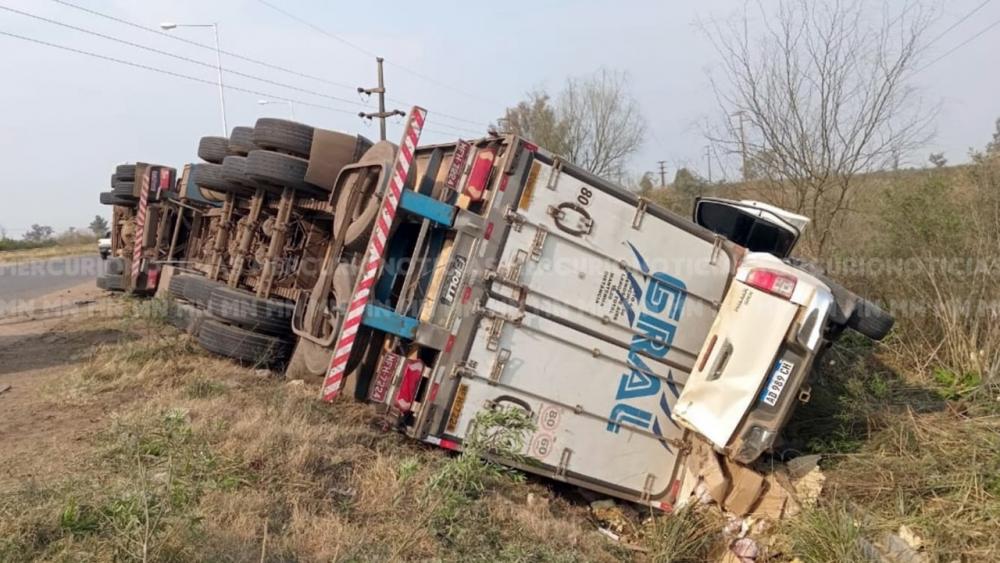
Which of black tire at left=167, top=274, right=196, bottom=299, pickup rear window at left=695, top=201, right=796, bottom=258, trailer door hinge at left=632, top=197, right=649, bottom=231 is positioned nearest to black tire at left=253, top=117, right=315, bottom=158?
black tire at left=167, top=274, right=196, bottom=299

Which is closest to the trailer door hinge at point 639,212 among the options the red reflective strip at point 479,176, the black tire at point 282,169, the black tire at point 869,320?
the red reflective strip at point 479,176

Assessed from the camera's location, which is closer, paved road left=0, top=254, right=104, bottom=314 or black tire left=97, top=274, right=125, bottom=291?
black tire left=97, top=274, right=125, bottom=291

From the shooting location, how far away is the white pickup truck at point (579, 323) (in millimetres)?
4137

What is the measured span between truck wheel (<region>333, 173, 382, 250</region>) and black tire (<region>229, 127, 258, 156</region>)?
2.87 metres

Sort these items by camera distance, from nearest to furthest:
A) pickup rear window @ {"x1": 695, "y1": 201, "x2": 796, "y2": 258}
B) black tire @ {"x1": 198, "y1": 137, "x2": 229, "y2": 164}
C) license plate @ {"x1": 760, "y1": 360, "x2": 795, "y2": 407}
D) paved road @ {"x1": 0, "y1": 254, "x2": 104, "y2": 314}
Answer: license plate @ {"x1": 760, "y1": 360, "x2": 795, "y2": 407}, pickup rear window @ {"x1": 695, "y1": 201, "x2": 796, "y2": 258}, black tire @ {"x1": 198, "y1": 137, "x2": 229, "y2": 164}, paved road @ {"x1": 0, "y1": 254, "x2": 104, "y2": 314}

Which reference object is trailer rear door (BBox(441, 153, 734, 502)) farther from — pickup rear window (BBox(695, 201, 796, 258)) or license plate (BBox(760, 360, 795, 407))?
pickup rear window (BBox(695, 201, 796, 258))

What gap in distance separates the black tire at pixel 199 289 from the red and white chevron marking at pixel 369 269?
2.81 meters

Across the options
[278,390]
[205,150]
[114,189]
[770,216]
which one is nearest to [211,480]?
[278,390]

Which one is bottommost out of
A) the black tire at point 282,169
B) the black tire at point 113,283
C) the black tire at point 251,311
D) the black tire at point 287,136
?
the black tire at point 113,283

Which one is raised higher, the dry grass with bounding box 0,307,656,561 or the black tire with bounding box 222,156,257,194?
the black tire with bounding box 222,156,257,194

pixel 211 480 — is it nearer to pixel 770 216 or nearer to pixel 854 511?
pixel 854 511

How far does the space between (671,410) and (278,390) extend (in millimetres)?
3049

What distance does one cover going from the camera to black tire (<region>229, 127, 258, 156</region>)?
24.5 feet

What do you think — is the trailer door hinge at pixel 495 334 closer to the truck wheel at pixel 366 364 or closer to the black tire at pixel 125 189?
the truck wheel at pixel 366 364
